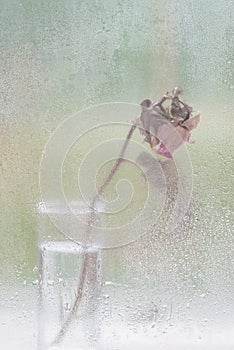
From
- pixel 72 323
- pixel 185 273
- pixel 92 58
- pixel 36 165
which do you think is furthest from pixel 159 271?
pixel 92 58

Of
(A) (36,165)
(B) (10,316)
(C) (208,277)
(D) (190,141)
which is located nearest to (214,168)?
(D) (190,141)

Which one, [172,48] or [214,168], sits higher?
[172,48]

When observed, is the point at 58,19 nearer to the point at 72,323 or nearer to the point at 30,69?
the point at 30,69

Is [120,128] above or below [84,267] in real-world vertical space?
above

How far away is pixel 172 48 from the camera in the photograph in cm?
105

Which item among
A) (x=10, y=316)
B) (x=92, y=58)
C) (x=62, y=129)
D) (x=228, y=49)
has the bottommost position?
(x=10, y=316)

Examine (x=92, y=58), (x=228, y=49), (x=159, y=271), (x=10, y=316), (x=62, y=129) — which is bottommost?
(x=10, y=316)

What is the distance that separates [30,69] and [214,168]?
0.36 m

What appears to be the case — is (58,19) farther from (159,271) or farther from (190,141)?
(159,271)

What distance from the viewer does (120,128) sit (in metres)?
1.03

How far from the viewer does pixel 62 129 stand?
1.05 meters

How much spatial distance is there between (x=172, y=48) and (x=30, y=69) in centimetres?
25

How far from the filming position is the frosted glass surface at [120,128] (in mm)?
1029

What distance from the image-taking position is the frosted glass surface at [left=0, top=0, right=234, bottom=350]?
40.5 inches
